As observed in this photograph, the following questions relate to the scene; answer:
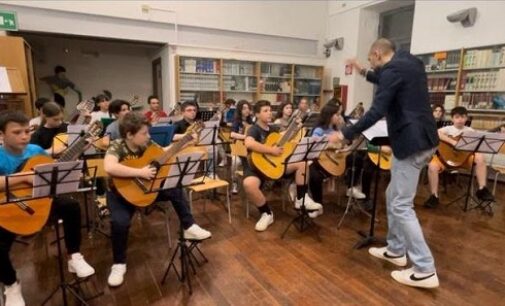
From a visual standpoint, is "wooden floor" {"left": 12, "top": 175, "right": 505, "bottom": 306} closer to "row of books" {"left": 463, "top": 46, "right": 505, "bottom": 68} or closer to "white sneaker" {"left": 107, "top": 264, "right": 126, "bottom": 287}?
"white sneaker" {"left": 107, "top": 264, "right": 126, "bottom": 287}

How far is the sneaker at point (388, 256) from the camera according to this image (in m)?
2.57

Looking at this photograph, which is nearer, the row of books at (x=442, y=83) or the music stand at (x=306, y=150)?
the music stand at (x=306, y=150)

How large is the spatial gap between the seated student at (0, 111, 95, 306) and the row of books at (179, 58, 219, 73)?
497cm

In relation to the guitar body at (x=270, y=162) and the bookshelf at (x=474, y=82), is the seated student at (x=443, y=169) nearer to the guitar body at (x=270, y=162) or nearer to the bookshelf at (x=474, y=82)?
the bookshelf at (x=474, y=82)

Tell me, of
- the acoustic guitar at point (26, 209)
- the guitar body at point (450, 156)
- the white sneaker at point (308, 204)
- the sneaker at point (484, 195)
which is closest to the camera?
the acoustic guitar at point (26, 209)

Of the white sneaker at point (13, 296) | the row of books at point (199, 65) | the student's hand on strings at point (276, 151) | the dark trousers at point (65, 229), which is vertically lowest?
the white sneaker at point (13, 296)

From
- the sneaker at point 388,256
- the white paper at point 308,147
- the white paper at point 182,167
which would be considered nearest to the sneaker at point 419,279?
the sneaker at point 388,256

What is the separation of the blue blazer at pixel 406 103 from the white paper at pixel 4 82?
17.6ft

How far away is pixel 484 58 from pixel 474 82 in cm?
39

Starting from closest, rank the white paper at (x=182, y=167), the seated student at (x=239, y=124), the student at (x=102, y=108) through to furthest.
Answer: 1. the white paper at (x=182, y=167)
2. the seated student at (x=239, y=124)
3. the student at (x=102, y=108)

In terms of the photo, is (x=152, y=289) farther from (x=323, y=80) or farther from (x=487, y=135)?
(x=323, y=80)

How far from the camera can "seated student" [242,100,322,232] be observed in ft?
10.4

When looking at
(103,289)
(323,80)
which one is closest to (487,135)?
(103,289)

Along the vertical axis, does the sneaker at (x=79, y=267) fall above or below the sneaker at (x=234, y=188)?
above
